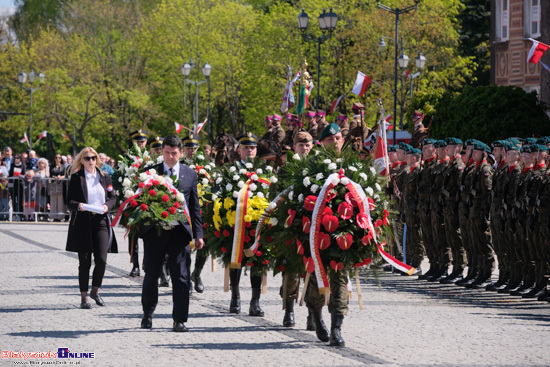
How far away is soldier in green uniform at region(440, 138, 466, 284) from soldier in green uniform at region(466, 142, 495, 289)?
431 mm

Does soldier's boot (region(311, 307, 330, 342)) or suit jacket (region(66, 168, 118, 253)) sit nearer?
soldier's boot (region(311, 307, 330, 342))

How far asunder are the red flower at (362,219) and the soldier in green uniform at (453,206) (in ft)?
21.0

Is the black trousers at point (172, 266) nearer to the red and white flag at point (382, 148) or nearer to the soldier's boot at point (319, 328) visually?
the soldier's boot at point (319, 328)

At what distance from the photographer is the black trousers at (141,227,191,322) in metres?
10.6

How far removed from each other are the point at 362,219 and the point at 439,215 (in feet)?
22.7

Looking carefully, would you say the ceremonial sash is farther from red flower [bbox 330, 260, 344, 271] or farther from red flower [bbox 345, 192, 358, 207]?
red flower [bbox 345, 192, 358, 207]

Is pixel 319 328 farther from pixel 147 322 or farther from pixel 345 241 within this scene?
pixel 147 322

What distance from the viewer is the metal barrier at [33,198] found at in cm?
3033

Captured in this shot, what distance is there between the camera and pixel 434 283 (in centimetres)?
1590

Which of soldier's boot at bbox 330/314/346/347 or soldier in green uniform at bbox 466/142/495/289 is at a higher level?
soldier in green uniform at bbox 466/142/495/289

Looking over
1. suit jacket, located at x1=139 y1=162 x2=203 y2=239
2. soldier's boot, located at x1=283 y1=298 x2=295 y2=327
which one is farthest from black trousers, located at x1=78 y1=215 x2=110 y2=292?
soldier's boot, located at x1=283 y1=298 x2=295 y2=327

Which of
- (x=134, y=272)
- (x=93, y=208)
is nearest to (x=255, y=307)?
(x=93, y=208)

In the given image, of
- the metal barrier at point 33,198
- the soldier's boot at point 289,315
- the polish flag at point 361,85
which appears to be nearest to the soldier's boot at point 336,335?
the soldier's boot at point 289,315

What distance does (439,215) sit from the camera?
1631 cm
